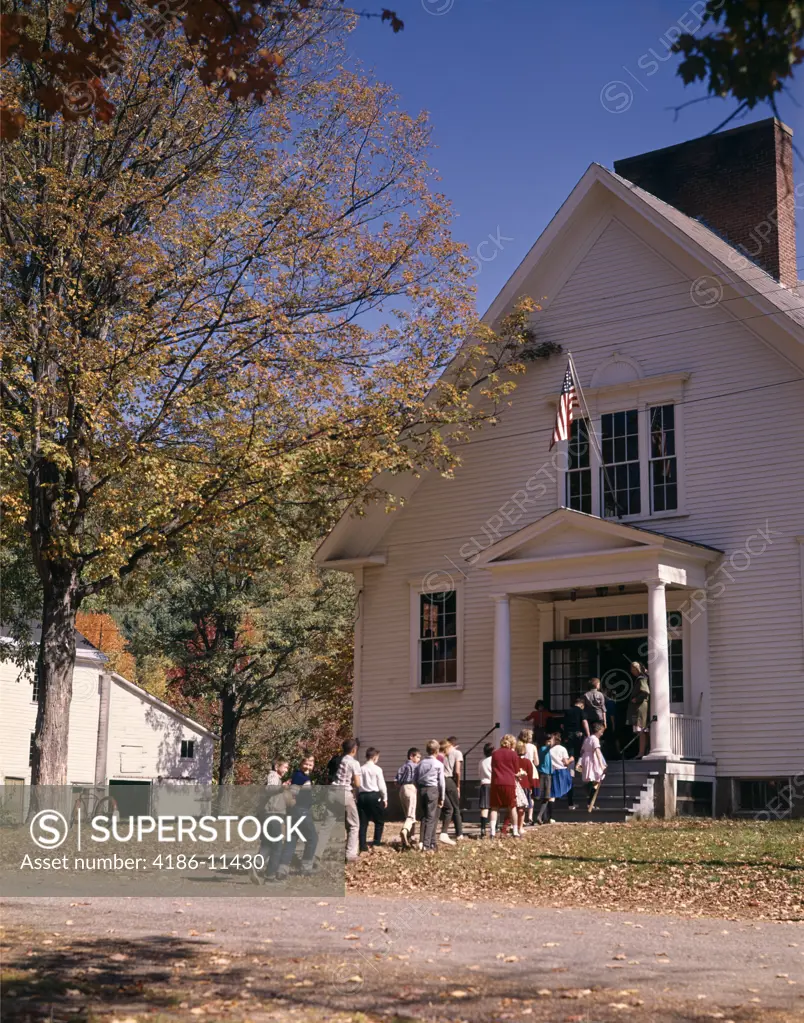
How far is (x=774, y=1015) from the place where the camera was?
7016 mm

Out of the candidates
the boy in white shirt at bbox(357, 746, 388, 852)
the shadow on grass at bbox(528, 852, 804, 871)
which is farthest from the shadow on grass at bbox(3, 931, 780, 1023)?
the boy in white shirt at bbox(357, 746, 388, 852)

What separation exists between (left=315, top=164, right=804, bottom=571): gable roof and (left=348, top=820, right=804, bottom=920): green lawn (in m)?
6.85

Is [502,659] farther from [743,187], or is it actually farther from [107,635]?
[107,635]

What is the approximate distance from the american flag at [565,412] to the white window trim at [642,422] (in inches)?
54.9

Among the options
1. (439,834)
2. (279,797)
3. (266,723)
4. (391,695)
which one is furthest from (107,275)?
(266,723)

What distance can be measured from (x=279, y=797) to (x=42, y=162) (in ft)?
30.1

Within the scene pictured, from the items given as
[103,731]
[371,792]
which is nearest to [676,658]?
[371,792]

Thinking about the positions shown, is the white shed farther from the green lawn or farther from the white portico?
the green lawn

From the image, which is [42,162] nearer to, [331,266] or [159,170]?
[159,170]

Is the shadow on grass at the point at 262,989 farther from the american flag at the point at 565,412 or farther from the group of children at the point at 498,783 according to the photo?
the american flag at the point at 565,412

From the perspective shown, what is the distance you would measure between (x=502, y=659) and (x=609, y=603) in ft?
7.80

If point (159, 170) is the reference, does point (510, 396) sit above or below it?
below

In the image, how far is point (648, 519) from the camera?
76.4 ft

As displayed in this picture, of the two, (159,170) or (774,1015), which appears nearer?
(774,1015)
